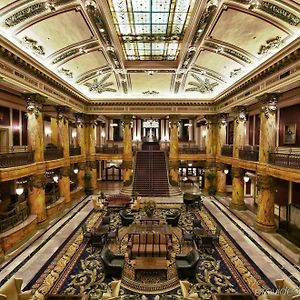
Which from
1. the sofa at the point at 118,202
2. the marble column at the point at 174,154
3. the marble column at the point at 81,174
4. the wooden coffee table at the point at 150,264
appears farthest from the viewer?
the marble column at the point at 174,154

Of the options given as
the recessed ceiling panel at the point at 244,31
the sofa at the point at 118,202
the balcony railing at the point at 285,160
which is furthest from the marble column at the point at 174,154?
the recessed ceiling panel at the point at 244,31

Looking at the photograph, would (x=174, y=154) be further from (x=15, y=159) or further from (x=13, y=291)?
(x=13, y=291)

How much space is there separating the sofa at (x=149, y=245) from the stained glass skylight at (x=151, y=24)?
7846 mm

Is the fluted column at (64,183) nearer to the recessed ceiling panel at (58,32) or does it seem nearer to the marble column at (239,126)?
the recessed ceiling panel at (58,32)

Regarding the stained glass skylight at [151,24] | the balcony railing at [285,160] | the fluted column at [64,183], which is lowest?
the fluted column at [64,183]

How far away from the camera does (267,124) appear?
1086cm

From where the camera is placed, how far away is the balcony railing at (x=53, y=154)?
40.8ft

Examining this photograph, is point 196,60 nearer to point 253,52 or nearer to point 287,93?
point 253,52

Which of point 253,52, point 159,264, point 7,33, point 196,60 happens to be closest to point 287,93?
point 253,52

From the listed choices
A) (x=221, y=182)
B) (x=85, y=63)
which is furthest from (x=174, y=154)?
(x=85, y=63)

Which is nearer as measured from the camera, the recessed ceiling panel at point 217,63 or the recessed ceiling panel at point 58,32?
the recessed ceiling panel at point 58,32

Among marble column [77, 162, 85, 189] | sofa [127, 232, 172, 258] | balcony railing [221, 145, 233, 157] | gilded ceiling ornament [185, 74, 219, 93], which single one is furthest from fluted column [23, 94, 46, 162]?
balcony railing [221, 145, 233, 157]

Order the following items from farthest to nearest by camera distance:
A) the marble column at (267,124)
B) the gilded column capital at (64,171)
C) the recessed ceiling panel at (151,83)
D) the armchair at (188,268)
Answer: the recessed ceiling panel at (151,83), the gilded column capital at (64,171), the marble column at (267,124), the armchair at (188,268)

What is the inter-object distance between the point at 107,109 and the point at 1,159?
1076 centimetres
